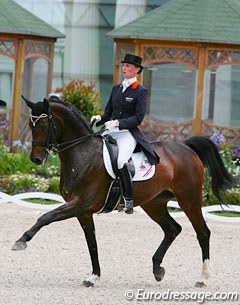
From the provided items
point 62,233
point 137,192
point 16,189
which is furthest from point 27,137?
point 137,192

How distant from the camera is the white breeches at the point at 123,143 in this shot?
919 centimetres

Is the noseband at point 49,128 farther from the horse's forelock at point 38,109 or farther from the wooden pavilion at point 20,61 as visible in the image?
the wooden pavilion at point 20,61

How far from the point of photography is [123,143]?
9.31m

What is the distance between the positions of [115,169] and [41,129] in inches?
31.4

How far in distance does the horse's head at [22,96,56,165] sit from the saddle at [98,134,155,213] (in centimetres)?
59

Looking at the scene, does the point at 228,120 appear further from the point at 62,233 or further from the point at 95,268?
the point at 95,268

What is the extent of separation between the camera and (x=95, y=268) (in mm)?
9141

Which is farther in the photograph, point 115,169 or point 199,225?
point 199,225

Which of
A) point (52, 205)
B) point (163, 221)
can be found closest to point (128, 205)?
point (163, 221)

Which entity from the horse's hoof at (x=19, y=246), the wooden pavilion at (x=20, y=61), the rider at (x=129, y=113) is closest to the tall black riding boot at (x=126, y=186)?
the rider at (x=129, y=113)

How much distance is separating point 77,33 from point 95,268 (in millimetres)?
11908

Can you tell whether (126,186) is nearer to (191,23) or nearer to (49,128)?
(49,128)

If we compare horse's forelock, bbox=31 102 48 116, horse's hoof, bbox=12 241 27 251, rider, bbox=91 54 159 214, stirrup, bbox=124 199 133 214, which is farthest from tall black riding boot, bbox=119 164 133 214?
horse's hoof, bbox=12 241 27 251

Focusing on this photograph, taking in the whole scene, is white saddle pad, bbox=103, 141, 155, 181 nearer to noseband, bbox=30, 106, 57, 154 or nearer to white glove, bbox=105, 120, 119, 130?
white glove, bbox=105, 120, 119, 130
